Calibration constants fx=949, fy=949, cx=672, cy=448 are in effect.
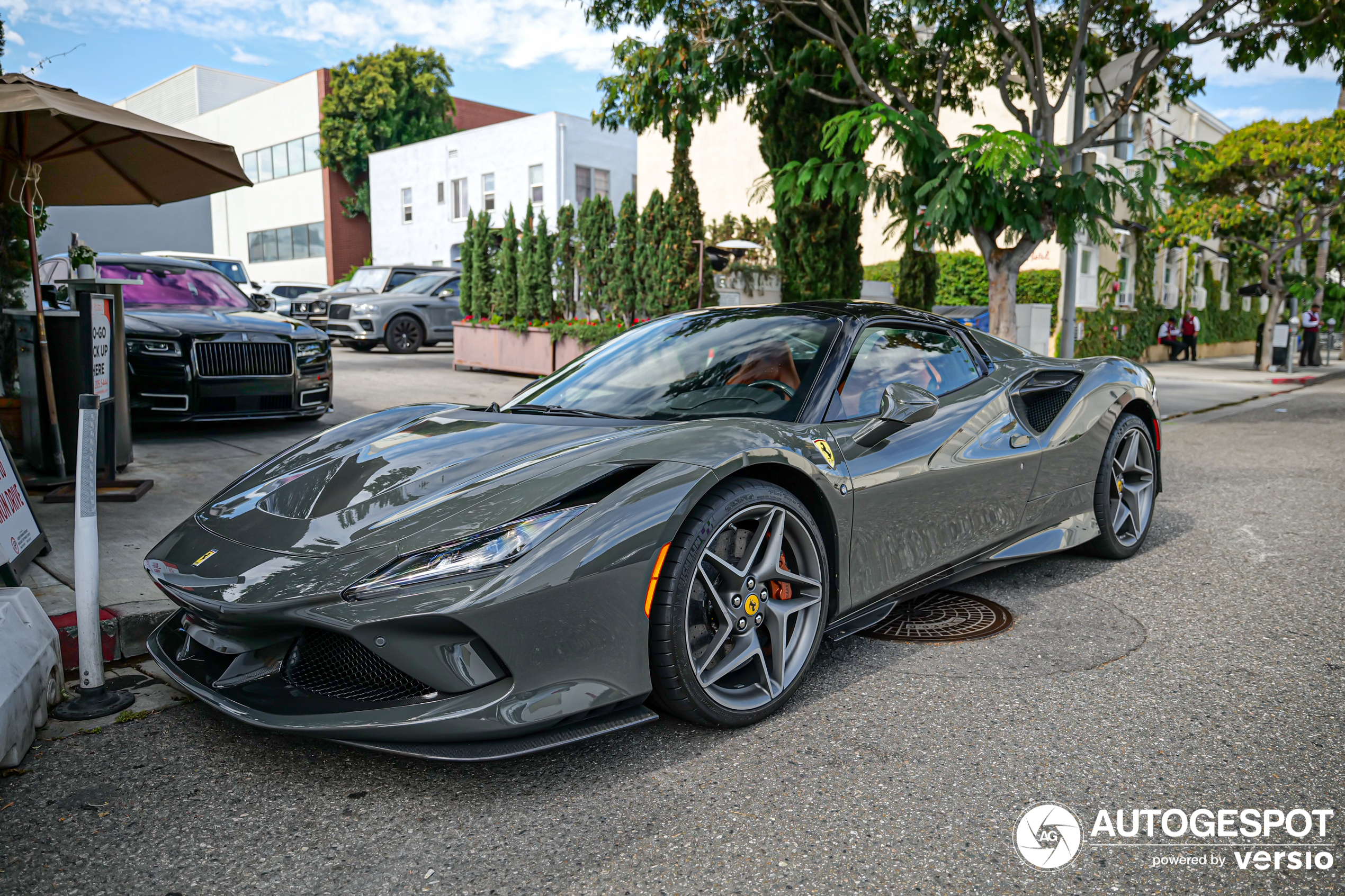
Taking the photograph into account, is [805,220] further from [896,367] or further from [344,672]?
[344,672]

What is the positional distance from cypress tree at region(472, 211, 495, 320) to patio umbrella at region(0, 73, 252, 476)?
8563mm

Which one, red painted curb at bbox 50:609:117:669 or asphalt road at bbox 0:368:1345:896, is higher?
red painted curb at bbox 50:609:117:669

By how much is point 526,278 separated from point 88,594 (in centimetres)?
1214

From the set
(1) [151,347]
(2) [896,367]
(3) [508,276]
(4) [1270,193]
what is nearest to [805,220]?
(3) [508,276]

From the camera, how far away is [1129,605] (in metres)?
3.96

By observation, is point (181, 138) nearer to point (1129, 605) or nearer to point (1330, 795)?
point (1129, 605)

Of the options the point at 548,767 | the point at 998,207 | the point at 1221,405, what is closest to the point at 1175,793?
the point at 548,767

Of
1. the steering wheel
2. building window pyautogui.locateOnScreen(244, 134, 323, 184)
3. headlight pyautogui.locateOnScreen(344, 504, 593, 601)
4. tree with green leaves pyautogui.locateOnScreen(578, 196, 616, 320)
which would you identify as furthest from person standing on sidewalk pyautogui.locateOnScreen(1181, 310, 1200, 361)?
building window pyautogui.locateOnScreen(244, 134, 323, 184)

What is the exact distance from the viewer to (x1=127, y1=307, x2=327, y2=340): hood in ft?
23.5

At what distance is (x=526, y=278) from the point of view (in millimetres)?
14586

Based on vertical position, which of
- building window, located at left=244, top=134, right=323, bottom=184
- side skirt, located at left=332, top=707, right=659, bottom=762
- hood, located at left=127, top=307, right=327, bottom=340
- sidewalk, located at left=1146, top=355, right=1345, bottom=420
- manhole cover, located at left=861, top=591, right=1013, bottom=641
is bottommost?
manhole cover, located at left=861, top=591, right=1013, bottom=641

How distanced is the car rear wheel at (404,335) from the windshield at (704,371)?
14.6 meters

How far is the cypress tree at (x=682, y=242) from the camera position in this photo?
43.2ft

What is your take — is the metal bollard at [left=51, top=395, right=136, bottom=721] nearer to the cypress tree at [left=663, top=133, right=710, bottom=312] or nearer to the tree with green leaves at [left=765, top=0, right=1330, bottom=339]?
the tree with green leaves at [left=765, top=0, right=1330, bottom=339]
